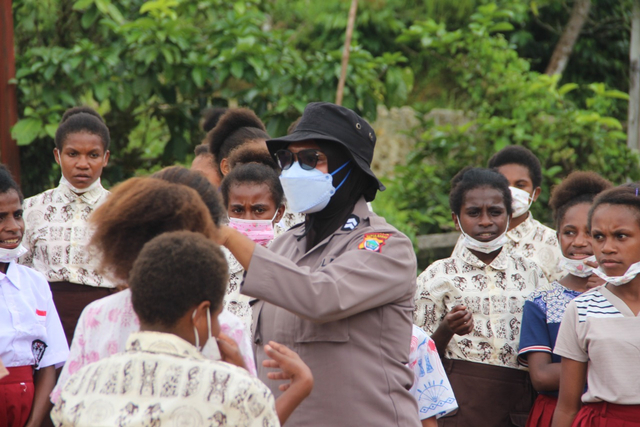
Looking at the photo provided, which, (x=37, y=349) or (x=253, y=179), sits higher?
(x=253, y=179)

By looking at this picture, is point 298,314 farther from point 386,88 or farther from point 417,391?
point 386,88

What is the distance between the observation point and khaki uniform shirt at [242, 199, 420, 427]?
2.62 metres

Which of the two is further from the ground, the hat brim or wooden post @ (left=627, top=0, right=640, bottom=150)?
wooden post @ (left=627, top=0, right=640, bottom=150)

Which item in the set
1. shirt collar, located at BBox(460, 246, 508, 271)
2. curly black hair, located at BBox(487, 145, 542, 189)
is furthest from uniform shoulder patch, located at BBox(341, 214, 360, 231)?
curly black hair, located at BBox(487, 145, 542, 189)

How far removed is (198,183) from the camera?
101 inches

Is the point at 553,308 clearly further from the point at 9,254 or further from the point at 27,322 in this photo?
the point at 9,254

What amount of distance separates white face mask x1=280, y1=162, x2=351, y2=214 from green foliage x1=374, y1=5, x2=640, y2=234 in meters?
4.90

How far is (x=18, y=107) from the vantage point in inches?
278

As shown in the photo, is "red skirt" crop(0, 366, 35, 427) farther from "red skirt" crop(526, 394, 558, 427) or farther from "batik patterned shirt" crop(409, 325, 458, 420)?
"red skirt" crop(526, 394, 558, 427)

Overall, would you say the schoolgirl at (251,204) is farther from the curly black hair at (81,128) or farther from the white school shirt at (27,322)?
the curly black hair at (81,128)

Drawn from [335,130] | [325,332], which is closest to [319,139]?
[335,130]

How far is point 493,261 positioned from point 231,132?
2125 millimetres

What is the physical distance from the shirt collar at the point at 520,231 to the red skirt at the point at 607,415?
74.4 inches

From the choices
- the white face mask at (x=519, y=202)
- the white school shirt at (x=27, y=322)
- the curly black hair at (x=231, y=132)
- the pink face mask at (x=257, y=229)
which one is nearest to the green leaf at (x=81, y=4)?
the curly black hair at (x=231, y=132)
